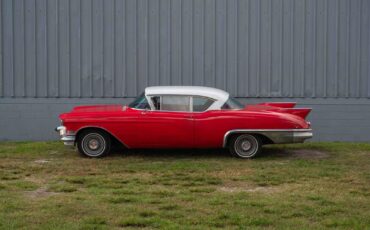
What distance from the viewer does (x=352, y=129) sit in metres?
13.2

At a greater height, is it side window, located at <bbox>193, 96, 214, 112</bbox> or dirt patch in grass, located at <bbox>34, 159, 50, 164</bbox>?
side window, located at <bbox>193, 96, 214, 112</bbox>

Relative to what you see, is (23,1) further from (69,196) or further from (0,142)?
(69,196)

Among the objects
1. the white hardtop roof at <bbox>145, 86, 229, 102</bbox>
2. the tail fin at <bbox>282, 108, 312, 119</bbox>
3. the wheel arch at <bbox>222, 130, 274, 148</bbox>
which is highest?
the white hardtop roof at <bbox>145, 86, 229, 102</bbox>

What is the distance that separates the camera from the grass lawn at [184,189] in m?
6.42

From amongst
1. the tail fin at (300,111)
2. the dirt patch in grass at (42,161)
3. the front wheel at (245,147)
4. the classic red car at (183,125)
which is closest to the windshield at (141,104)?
the classic red car at (183,125)

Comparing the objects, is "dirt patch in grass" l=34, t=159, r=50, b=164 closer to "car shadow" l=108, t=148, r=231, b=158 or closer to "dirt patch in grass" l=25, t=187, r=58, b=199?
"car shadow" l=108, t=148, r=231, b=158

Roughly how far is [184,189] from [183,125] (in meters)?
2.46

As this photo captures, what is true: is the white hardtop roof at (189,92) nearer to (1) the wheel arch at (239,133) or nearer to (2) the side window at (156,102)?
(2) the side window at (156,102)

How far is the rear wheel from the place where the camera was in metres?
10.5

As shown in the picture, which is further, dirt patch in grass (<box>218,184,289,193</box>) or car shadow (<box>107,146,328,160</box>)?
car shadow (<box>107,146,328,160</box>)

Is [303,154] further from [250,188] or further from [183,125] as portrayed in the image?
[250,188]

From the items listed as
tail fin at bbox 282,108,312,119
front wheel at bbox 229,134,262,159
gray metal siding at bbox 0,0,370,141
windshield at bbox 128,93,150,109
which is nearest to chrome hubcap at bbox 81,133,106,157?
windshield at bbox 128,93,150,109

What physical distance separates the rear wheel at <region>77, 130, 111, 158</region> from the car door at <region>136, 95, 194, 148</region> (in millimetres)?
574

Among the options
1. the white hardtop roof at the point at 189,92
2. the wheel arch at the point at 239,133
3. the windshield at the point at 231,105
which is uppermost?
the white hardtop roof at the point at 189,92
